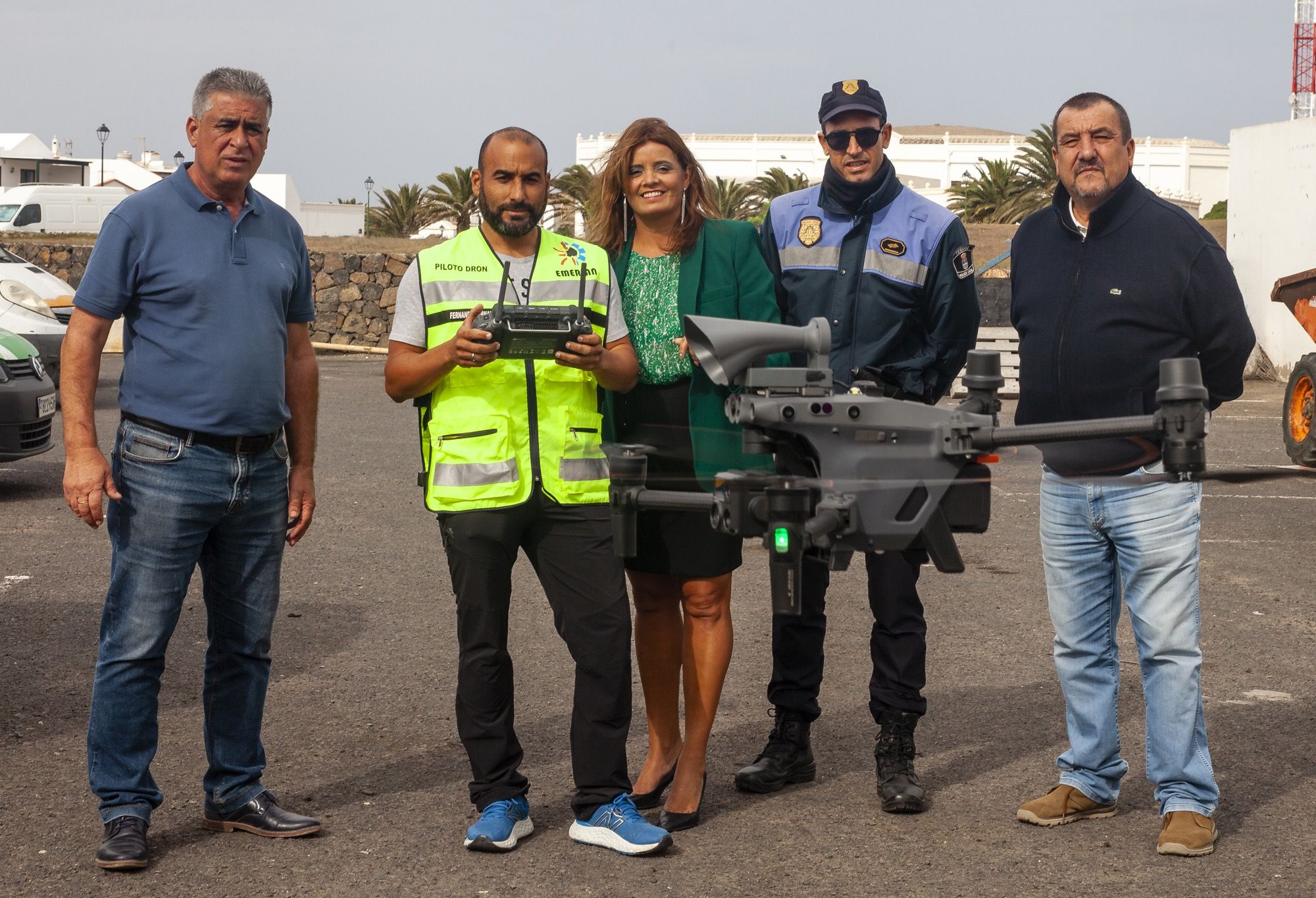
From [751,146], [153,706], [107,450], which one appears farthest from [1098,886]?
[751,146]

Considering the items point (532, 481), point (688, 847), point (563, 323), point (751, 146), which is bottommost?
point (688, 847)

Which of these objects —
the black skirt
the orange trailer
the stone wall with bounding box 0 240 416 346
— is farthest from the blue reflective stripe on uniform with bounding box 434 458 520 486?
the stone wall with bounding box 0 240 416 346

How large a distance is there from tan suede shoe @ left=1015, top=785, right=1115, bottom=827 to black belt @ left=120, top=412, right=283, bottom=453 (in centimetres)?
276

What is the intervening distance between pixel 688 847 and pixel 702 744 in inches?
14.1

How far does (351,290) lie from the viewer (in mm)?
29500

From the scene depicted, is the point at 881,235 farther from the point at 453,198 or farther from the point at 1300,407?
the point at 453,198

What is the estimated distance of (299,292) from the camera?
475 centimetres

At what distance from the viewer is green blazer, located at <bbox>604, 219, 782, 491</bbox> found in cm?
464

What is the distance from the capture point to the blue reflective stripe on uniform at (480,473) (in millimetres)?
4324

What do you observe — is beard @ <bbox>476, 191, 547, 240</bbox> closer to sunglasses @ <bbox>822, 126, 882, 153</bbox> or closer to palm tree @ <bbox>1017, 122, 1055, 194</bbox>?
sunglasses @ <bbox>822, 126, 882, 153</bbox>

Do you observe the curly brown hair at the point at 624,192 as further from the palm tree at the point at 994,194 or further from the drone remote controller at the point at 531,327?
the palm tree at the point at 994,194

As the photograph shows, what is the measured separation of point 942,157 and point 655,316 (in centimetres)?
9909

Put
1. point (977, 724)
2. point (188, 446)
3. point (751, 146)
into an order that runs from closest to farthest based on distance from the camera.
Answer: point (188, 446)
point (977, 724)
point (751, 146)

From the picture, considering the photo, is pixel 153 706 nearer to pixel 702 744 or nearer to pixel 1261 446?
pixel 702 744
